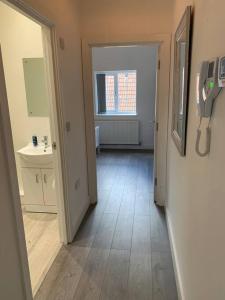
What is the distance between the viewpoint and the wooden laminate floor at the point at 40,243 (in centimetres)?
207

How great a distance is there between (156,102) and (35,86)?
1505mm

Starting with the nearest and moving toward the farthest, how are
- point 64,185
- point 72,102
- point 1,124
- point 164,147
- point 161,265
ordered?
point 1,124
point 161,265
point 64,185
point 72,102
point 164,147

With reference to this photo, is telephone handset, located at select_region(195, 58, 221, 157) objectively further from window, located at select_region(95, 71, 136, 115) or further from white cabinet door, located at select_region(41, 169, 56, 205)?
window, located at select_region(95, 71, 136, 115)

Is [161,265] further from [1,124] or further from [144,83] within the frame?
[144,83]

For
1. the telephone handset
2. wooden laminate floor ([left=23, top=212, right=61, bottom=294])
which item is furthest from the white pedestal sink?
the telephone handset

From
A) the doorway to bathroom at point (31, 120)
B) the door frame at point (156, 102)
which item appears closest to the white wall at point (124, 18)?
the door frame at point (156, 102)

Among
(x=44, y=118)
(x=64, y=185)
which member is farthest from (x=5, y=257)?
(x=44, y=118)

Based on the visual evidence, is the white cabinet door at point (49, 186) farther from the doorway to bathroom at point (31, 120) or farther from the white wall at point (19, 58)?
the white wall at point (19, 58)

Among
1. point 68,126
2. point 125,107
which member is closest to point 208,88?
point 68,126

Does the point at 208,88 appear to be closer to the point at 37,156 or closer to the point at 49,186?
the point at 37,156

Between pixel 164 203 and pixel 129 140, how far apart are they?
2895 mm

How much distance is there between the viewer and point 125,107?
19.5 ft

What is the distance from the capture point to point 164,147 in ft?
9.86

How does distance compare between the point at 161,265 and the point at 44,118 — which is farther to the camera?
the point at 44,118
